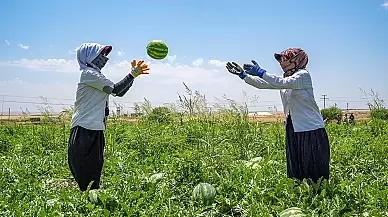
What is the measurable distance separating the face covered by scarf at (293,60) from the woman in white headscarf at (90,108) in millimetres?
1423

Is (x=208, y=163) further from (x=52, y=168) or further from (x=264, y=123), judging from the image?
(x=264, y=123)

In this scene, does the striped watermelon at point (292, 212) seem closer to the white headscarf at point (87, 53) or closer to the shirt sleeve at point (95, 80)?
the shirt sleeve at point (95, 80)

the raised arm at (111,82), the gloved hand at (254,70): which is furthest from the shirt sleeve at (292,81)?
the raised arm at (111,82)

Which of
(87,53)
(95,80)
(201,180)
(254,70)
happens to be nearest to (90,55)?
(87,53)

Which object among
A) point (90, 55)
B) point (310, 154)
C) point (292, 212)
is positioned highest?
point (90, 55)

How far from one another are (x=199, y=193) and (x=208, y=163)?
2.86ft

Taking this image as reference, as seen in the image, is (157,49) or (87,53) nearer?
(87,53)

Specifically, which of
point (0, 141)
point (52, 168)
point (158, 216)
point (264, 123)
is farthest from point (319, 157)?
point (0, 141)

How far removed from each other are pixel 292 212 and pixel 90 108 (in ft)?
7.06

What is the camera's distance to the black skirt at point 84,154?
14.0ft

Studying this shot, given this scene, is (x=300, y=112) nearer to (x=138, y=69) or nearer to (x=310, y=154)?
(x=310, y=154)

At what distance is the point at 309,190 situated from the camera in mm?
3938

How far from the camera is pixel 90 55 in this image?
430 cm

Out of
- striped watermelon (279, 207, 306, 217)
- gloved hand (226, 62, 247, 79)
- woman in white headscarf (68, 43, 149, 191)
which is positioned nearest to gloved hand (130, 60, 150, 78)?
woman in white headscarf (68, 43, 149, 191)
